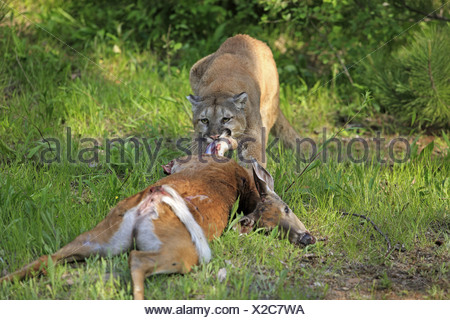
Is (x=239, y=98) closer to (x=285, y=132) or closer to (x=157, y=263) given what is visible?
(x=285, y=132)

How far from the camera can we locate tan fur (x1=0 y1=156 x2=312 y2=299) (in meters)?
3.31

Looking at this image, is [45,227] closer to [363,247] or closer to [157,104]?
[363,247]

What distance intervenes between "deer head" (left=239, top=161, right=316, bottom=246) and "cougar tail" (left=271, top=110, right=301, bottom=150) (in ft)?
7.87

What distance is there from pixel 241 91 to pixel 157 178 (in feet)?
5.14

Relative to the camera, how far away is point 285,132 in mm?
6691

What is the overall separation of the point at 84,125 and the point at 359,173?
308 centimetres

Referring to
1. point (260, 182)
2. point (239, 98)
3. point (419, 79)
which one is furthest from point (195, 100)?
point (419, 79)

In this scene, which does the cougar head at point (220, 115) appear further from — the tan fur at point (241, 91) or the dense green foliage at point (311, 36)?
the dense green foliage at point (311, 36)

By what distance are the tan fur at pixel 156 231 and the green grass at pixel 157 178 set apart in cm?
10

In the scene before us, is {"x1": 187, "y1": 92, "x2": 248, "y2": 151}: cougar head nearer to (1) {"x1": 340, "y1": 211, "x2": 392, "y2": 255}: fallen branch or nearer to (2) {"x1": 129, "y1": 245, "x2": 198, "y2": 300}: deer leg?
(1) {"x1": 340, "y1": 211, "x2": 392, "y2": 255}: fallen branch

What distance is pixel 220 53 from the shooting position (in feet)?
22.0

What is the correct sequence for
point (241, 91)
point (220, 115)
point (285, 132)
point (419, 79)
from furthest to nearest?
point (419, 79) → point (285, 132) → point (241, 91) → point (220, 115)

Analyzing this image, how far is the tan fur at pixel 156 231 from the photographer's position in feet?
10.8

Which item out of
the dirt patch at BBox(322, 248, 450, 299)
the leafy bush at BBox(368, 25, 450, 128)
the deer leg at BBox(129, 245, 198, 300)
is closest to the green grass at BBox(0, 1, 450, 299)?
the dirt patch at BBox(322, 248, 450, 299)
